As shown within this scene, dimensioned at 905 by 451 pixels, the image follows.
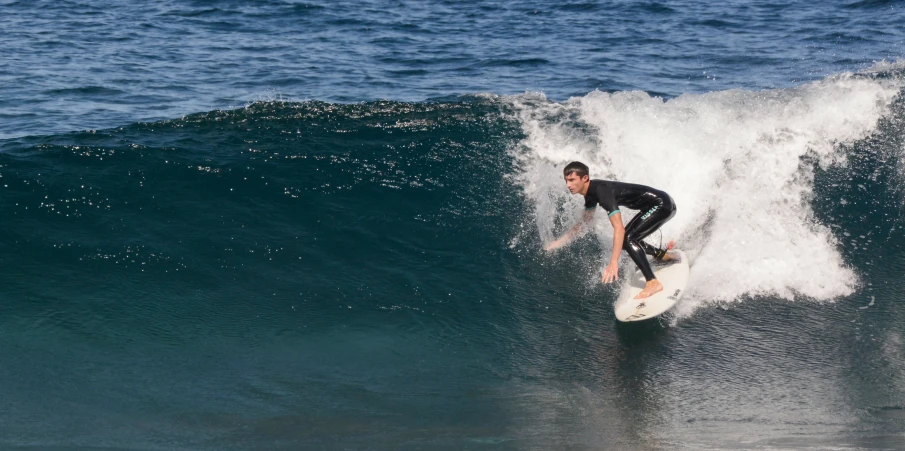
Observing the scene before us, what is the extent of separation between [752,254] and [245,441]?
5923 millimetres

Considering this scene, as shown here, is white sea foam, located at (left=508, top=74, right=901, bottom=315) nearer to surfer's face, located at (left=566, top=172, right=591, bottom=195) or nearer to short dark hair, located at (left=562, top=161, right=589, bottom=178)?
surfer's face, located at (left=566, top=172, right=591, bottom=195)

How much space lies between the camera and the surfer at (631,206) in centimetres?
772

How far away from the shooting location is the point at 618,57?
59.1ft

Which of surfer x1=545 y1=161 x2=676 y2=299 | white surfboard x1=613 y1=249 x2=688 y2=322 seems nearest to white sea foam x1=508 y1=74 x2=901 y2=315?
white surfboard x1=613 y1=249 x2=688 y2=322

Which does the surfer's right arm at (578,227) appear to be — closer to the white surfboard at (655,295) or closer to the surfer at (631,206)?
the surfer at (631,206)

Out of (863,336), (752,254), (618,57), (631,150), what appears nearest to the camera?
(863,336)

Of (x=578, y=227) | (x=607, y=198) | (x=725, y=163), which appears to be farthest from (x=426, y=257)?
(x=725, y=163)

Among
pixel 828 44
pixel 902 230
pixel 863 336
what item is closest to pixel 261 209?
pixel 863 336

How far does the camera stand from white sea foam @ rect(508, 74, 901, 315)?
9062mm

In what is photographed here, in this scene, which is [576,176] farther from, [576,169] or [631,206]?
[631,206]

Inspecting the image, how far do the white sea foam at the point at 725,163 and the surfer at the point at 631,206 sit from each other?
815mm

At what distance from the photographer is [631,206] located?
8234 millimetres

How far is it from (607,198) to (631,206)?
565 millimetres

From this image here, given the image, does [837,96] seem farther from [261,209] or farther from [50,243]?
[50,243]
